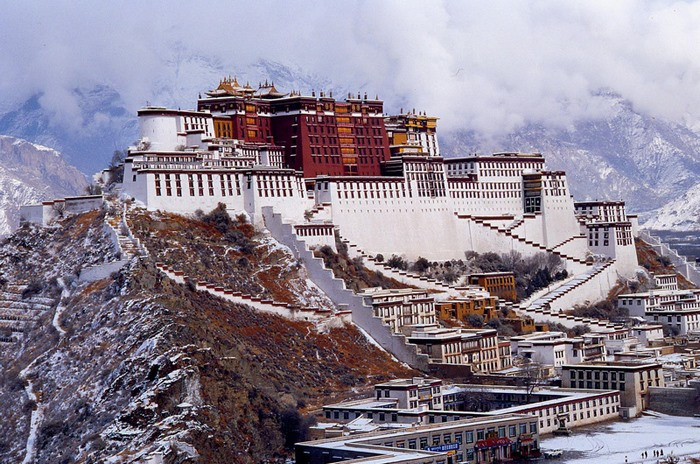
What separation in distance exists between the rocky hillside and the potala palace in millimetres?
5490

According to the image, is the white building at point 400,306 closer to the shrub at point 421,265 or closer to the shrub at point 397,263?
the shrub at point 397,263

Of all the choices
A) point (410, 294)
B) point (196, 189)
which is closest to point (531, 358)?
point (410, 294)

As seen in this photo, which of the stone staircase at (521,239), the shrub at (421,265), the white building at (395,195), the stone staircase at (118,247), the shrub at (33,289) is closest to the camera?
the stone staircase at (118,247)

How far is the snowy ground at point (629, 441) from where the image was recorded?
4134 inches

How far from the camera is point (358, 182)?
148 meters

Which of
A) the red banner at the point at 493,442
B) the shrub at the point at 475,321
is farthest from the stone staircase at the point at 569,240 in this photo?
the red banner at the point at 493,442

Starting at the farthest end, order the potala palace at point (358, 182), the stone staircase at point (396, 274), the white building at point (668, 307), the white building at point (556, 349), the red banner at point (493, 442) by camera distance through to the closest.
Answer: the white building at point (668, 307) → the stone staircase at point (396, 274) → the potala palace at point (358, 182) → the white building at point (556, 349) → the red banner at point (493, 442)

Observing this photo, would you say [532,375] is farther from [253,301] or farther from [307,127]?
[307,127]

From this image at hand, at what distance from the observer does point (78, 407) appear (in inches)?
4227

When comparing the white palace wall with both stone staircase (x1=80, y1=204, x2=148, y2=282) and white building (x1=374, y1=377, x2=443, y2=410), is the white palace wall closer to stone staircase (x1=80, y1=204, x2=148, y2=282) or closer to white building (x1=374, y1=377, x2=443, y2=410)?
stone staircase (x1=80, y1=204, x2=148, y2=282)

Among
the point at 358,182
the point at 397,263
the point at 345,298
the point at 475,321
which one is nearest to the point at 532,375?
the point at 475,321

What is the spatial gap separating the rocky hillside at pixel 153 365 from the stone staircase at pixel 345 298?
116 centimetres

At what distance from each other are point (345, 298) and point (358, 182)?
18267 millimetres

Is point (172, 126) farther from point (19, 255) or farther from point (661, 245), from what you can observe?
point (661, 245)
